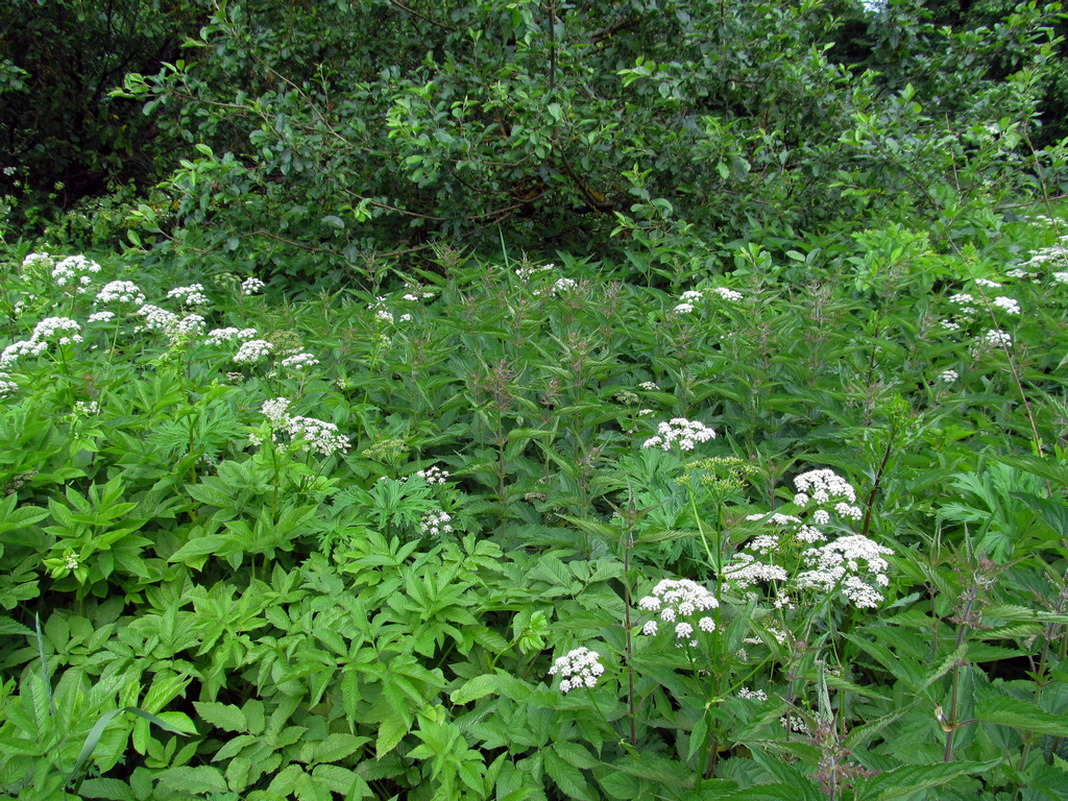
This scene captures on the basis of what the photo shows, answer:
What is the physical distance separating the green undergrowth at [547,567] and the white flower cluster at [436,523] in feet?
0.08

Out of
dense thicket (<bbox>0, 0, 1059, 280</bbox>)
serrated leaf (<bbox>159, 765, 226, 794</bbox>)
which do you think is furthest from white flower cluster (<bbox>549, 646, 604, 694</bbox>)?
dense thicket (<bbox>0, 0, 1059, 280</bbox>)

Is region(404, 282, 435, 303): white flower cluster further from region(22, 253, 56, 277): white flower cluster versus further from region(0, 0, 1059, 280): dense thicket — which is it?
region(22, 253, 56, 277): white flower cluster

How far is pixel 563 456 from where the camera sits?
113 inches

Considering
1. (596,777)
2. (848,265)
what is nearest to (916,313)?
(848,265)

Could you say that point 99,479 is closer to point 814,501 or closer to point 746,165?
point 814,501

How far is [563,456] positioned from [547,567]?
0.74 m

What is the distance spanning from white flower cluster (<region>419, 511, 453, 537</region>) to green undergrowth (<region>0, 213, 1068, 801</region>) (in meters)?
0.02

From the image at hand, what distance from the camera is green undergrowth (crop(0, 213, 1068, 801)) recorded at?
5.11 ft

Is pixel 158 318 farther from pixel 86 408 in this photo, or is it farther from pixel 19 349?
pixel 86 408

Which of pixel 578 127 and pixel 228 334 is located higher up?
pixel 578 127

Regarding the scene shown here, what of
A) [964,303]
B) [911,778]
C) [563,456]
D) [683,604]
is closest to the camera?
[911,778]

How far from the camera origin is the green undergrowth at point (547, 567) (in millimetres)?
1557

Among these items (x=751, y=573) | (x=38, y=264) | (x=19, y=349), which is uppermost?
(x=751, y=573)

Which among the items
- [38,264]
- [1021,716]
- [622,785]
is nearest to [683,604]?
[622,785]
